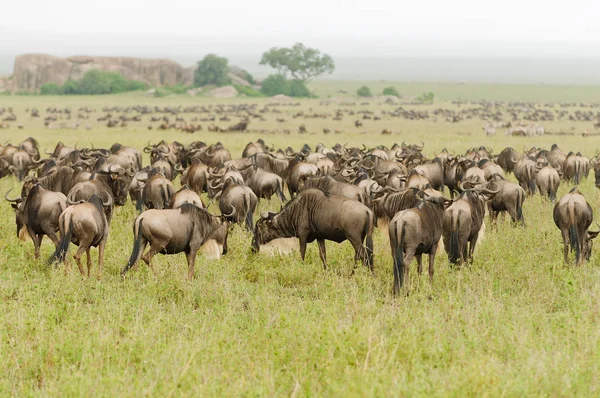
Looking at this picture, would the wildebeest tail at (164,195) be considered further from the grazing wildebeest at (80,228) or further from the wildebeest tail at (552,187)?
the wildebeest tail at (552,187)

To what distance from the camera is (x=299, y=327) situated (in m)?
7.06

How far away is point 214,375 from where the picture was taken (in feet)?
19.0

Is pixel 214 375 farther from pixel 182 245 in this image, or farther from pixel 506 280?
pixel 506 280

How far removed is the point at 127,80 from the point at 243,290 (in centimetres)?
9839

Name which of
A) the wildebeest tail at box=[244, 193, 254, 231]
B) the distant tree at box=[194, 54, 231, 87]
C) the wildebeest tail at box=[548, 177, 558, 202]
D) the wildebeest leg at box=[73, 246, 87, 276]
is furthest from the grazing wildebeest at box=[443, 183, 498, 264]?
the distant tree at box=[194, 54, 231, 87]

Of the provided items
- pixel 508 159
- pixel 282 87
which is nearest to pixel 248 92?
pixel 282 87

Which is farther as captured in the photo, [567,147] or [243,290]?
[567,147]

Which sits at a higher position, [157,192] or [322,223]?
[322,223]

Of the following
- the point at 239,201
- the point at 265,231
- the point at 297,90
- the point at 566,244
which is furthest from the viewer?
the point at 297,90

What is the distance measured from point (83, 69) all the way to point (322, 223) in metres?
105

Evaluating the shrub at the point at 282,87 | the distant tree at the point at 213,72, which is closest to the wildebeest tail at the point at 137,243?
the shrub at the point at 282,87

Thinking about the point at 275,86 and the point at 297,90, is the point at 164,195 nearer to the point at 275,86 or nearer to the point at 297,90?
the point at 275,86

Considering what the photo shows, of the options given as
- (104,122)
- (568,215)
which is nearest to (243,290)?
(568,215)

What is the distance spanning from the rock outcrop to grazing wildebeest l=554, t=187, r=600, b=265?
329 ft
